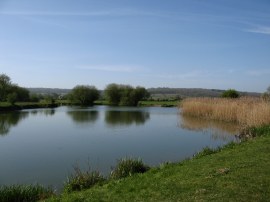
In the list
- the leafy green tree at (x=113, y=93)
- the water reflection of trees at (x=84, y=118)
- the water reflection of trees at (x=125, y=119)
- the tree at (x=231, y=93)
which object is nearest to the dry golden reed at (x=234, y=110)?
the water reflection of trees at (x=125, y=119)

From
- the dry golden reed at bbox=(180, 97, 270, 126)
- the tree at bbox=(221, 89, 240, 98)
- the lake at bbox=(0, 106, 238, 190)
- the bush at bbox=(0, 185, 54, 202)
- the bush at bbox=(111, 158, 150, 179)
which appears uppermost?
the tree at bbox=(221, 89, 240, 98)

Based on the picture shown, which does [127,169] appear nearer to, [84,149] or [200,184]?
[200,184]

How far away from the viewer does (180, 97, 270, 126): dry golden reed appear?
18.3 metres

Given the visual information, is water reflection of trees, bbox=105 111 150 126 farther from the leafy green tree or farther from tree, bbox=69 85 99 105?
the leafy green tree

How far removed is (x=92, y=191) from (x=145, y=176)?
1330 millimetres

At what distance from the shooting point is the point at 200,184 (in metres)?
6.42

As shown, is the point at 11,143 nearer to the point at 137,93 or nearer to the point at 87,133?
the point at 87,133

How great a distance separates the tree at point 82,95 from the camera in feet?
215

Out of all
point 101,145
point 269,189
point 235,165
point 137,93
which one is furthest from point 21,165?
point 137,93

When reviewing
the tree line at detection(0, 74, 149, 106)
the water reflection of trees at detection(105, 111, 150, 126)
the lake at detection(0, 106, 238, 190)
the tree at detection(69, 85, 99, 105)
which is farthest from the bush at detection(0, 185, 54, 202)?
the tree at detection(69, 85, 99, 105)

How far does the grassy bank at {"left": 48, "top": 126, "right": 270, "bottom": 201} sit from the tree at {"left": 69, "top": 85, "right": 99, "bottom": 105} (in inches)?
2266

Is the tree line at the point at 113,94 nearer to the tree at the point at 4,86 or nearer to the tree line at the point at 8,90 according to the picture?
the tree line at the point at 8,90

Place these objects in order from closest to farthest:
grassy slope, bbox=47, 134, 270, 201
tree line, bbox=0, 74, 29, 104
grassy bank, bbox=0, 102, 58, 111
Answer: grassy slope, bbox=47, 134, 270, 201
grassy bank, bbox=0, 102, 58, 111
tree line, bbox=0, 74, 29, 104

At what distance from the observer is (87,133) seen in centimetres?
2175
